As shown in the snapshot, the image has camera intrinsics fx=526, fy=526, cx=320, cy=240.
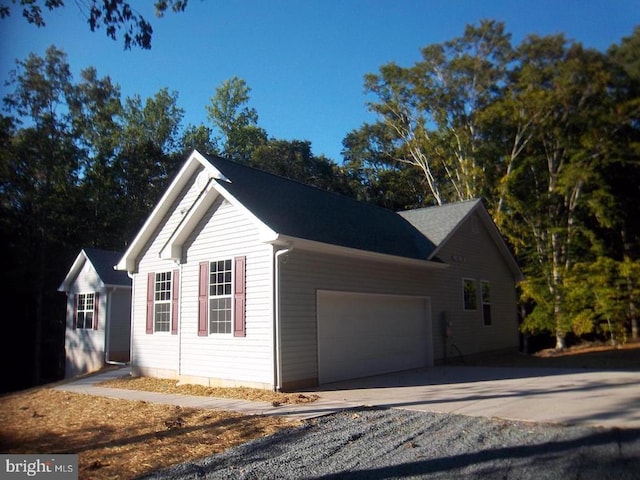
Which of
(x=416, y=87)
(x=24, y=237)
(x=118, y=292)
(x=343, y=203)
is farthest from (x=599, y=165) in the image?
(x=24, y=237)

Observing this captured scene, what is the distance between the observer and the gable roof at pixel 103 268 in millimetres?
19344

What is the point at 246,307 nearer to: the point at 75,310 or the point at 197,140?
the point at 75,310

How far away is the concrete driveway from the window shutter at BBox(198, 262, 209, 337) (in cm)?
321

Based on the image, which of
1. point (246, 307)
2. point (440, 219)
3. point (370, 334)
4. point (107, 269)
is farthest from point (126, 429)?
point (107, 269)

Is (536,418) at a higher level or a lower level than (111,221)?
lower

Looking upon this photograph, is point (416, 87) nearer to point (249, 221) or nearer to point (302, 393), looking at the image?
point (249, 221)

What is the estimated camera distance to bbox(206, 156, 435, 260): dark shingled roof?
11727 mm

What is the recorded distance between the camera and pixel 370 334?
524 inches

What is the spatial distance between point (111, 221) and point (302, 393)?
23.9 metres

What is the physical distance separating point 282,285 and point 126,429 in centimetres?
418

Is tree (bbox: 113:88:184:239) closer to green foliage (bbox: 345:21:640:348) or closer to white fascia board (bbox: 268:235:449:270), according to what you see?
green foliage (bbox: 345:21:640:348)

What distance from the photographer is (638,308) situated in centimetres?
Answer: 2278

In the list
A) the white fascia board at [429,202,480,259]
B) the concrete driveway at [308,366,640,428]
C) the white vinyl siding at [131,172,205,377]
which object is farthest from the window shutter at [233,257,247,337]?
the white fascia board at [429,202,480,259]

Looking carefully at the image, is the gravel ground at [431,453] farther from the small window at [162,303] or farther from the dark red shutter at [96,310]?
the dark red shutter at [96,310]
